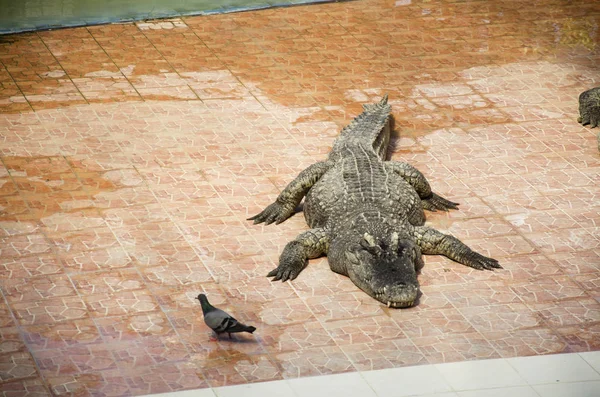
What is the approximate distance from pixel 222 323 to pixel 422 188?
10.3ft

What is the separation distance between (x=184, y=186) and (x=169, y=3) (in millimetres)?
5572

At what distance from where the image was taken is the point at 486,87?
13109mm

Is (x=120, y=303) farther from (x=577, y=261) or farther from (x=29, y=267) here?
(x=577, y=261)

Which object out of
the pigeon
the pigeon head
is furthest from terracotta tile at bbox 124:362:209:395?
the pigeon head

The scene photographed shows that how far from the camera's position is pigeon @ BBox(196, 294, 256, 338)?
8.00 m

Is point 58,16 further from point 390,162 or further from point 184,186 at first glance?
point 390,162

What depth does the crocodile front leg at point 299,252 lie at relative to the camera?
9.13m

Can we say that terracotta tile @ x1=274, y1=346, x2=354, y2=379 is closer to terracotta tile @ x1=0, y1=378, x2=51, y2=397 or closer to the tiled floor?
the tiled floor

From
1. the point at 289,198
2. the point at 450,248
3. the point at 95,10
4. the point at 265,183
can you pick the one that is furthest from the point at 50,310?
the point at 95,10

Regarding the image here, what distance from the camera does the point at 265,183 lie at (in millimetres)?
10812

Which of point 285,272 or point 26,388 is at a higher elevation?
point 285,272

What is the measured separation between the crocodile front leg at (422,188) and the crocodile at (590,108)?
9.01ft

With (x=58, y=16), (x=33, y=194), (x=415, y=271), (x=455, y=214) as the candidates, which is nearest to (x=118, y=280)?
(x=33, y=194)

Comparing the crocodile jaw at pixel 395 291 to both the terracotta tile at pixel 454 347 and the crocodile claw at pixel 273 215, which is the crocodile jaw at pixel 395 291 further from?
the crocodile claw at pixel 273 215
